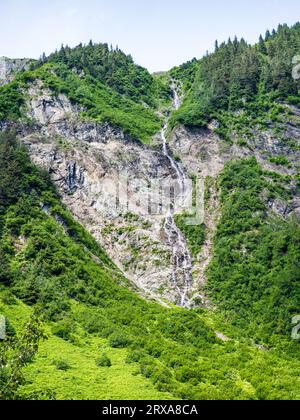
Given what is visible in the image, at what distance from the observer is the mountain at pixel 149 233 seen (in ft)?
113

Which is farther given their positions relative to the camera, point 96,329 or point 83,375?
point 96,329

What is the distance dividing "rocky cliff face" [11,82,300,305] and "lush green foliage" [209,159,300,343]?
2.39m

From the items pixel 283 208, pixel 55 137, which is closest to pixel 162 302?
pixel 283 208

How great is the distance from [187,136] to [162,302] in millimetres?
37378

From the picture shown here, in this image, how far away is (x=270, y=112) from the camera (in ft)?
285

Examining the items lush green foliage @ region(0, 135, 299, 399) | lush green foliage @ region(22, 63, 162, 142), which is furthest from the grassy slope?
lush green foliage @ region(22, 63, 162, 142)

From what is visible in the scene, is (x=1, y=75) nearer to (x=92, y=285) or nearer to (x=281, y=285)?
(x=92, y=285)

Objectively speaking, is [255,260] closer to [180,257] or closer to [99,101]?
[180,257]

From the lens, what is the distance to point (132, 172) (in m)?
76.1

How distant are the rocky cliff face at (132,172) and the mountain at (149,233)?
0.25 metres

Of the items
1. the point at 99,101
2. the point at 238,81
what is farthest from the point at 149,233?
the point at 238,81

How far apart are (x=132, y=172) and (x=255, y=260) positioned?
87.2ft

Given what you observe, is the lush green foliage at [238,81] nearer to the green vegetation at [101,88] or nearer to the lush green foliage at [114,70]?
the green vegetation at [101,88]

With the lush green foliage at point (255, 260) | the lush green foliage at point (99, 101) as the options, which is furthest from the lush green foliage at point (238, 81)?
the lush green foliage at point (255, 260)
